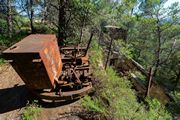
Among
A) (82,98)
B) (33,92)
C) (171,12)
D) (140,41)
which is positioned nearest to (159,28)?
(171,12)

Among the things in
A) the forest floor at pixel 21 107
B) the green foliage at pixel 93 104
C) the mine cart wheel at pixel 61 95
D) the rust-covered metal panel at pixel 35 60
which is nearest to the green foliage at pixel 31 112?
the forest floor at pixel 21 107

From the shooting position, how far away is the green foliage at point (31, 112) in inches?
221

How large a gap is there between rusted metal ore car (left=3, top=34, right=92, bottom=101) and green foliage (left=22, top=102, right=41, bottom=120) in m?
0.35

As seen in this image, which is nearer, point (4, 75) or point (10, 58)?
point (10, 58)

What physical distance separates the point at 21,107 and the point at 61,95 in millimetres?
1196

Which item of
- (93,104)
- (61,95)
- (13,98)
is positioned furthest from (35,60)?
(13,98)

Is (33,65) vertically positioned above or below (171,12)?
below

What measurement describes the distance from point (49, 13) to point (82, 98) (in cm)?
867

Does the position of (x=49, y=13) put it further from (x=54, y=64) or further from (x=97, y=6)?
(x=54, y=64)

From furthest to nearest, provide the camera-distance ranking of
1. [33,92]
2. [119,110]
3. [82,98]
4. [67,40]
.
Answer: [67,40] < [82,98] < [33,92] < [119,110]

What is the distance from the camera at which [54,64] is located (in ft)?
19.7

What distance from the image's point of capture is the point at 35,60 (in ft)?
16.2

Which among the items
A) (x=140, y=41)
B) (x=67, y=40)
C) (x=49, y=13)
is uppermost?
(x=49, y=13)

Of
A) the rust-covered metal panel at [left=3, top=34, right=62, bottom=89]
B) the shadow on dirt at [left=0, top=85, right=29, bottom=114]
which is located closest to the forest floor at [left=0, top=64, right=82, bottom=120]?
the shadow on dirt at [left=0, top=85, right=29, bottom=114]
